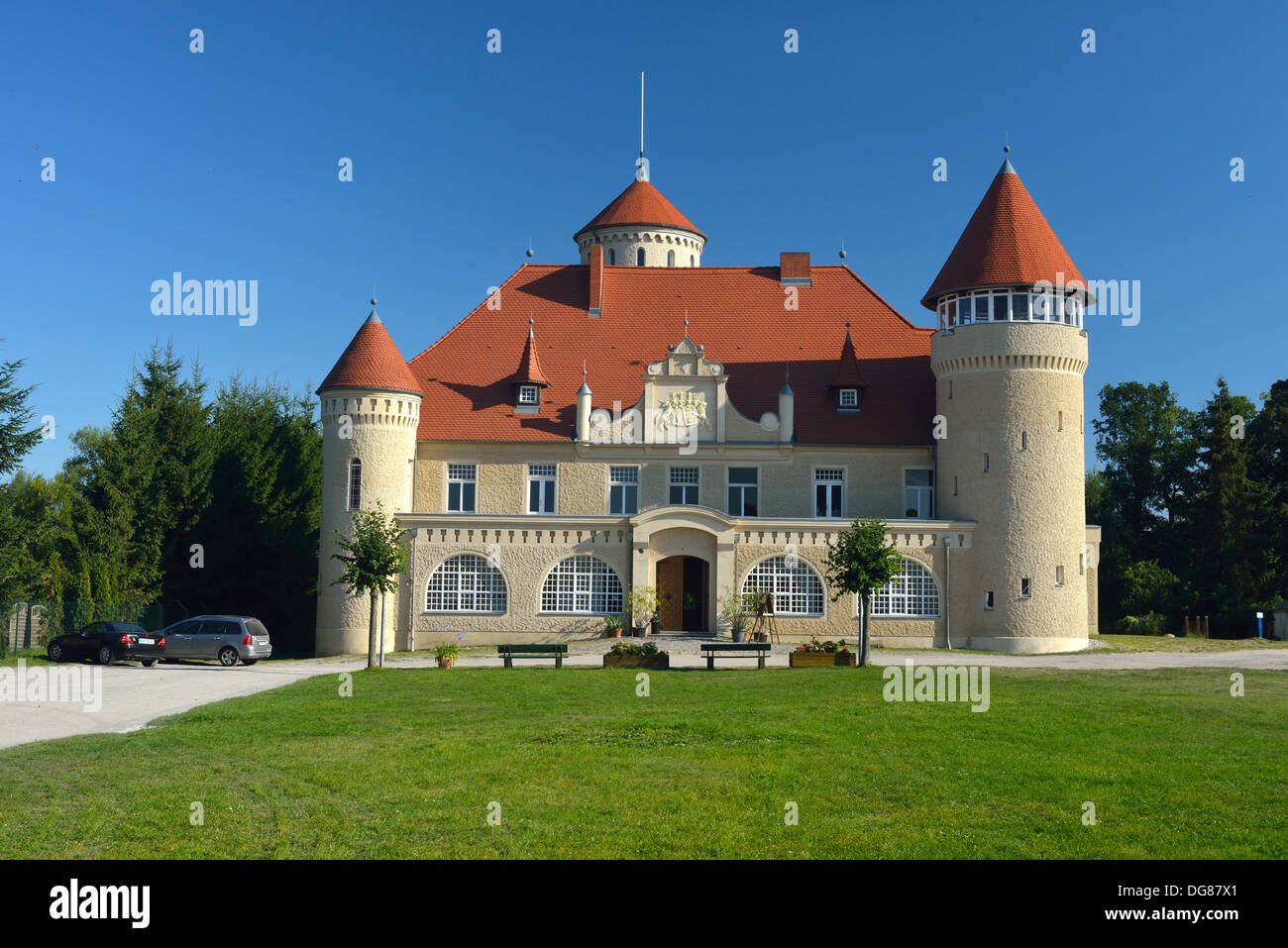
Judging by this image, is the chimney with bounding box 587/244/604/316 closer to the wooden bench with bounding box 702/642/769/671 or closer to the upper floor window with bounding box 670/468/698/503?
the upper floor window with bounding box 670/468/698/503

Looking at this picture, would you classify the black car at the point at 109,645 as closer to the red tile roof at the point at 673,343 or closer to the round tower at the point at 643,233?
the red tile roof at the point at 673,343

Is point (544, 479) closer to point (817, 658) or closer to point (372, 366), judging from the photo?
point (372, 366)

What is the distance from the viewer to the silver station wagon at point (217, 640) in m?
33.4

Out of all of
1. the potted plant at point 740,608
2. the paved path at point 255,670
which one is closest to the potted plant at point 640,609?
the paved path at point 255,670

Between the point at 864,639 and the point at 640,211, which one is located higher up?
the point at 640,211

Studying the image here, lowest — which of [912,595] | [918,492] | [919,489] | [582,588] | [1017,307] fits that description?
[912,595]

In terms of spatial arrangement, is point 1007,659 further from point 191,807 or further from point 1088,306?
point 191,807

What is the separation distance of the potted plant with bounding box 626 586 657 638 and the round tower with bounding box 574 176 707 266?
63.1 ft

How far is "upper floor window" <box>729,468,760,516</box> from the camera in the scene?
41188mm

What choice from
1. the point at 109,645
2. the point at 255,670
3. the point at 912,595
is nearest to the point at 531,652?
the point at 255,670

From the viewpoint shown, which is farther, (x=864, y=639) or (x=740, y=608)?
(x=740, y=608)

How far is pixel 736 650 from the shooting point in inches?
1144

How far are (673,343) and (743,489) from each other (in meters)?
6.32

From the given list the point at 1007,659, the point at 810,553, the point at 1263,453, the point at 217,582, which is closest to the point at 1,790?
the point at 1007,659
